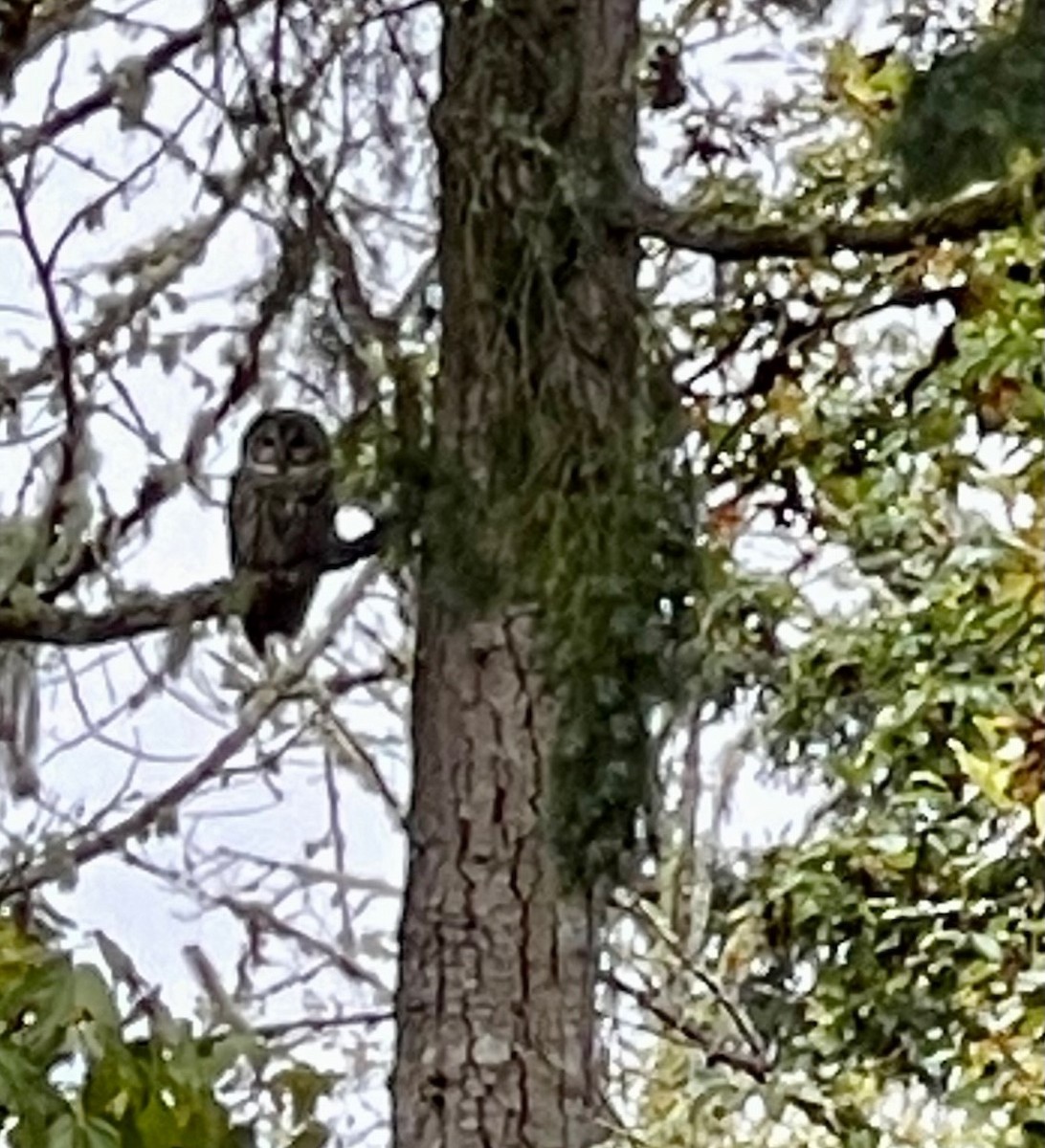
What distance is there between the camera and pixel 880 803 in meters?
1.58

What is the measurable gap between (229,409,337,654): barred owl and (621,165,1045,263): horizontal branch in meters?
0.23

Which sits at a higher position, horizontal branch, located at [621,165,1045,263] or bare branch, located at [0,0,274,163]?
bare branch, located at [0,0,274,163]

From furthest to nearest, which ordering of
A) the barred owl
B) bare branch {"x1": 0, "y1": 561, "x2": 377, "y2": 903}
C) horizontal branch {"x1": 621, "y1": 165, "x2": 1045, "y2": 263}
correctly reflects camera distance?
1. bare branch {"x1": 0, "y1": 561, "x2": 377, "y2": 903}
2. the barred owl
3. horizontal branch {"x1": 621, "y1": 165, "x2": 1045, "y2": 263}

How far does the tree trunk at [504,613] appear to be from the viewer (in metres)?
1.25

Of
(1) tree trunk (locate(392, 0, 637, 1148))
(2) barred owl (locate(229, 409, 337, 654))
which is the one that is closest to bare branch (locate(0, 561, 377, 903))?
(2) barred owl (locate(229, 409, 337, 654))

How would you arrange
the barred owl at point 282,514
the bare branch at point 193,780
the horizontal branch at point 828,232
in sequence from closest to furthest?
the horizontal branch at point 828,232 → the barred owl at point 282,514 → the bare branch at point 193,780

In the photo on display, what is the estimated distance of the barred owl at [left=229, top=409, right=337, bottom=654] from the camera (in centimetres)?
136

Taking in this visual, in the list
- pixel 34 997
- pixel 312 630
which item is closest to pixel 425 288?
pixel 312 630

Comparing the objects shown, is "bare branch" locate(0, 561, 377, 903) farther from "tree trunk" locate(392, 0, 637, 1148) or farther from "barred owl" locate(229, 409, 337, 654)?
"tree trunk" locate(392, 0, 637, 1148)

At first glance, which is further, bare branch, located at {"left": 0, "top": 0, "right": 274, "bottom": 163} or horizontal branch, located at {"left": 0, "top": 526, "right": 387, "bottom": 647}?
bare branch, located at {"left": 0, "top": 0, "right": 274, "bottom": 163}

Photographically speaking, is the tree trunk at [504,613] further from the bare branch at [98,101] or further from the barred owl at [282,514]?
the bare branch at [98,101]

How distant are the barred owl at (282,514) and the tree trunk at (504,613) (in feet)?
0.33

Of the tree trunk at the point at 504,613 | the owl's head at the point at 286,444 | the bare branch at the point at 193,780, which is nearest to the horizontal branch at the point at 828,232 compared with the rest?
the tree trunk at the point at 504,613

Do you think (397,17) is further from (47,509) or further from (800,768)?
(800,768)
